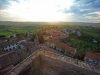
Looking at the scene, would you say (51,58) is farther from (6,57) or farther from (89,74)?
(6,57)

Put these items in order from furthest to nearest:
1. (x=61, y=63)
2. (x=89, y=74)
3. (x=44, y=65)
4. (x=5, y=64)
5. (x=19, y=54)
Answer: (x=19, y=54)
(x=5, y=64)
(x=44, y=65)
(x=61, y=63)
(x=89, y=74)

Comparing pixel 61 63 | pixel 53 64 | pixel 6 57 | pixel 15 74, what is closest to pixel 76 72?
pixel 61 63

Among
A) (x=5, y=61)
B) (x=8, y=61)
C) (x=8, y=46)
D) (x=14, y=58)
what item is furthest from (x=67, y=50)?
(x=8, y=46)

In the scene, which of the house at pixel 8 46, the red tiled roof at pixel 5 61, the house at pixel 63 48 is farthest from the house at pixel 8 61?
the house at pixel 63 48

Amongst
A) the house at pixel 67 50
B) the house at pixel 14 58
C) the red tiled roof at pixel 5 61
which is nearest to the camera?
the red tiled roof at pixel 5 61

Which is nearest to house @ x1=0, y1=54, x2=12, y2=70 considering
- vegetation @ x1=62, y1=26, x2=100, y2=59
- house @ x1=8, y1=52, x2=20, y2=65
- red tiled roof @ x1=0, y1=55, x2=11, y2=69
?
red tiled roof @ x1=0, y1=55, x2=11, y2=69

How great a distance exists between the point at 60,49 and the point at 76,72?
79.1 ft

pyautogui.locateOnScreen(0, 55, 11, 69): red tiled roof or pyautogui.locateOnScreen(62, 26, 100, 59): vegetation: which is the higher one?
pyautogui.locateOnScreen(0, 55, 11, 69): red tiled roof

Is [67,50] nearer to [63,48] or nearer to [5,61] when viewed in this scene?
[63,48]

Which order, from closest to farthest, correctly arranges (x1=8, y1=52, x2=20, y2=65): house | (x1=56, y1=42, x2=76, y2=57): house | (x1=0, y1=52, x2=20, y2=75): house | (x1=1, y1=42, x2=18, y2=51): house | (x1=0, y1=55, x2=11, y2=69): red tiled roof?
(x1=0, y1=52, x2=20, y2=75): house < (x1=0, y1=55, x2=11, y2=69): red tiled roof < (x1=8, y1=52, x2=20, y2=65): house < (x1=56, y1=42, x2=76, y2=57): house < (x1=1, y1=42, x2=18, y2=51): house

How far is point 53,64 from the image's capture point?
261 inches

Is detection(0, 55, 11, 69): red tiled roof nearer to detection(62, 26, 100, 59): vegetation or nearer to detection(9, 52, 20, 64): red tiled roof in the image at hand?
detection(9, 52, 20, 64): red tiled roof

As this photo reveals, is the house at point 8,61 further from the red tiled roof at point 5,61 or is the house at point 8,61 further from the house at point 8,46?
the house at point 8,46

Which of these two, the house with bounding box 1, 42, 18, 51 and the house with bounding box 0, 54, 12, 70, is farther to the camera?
the house with bounding box 1, 42, 18, 51
